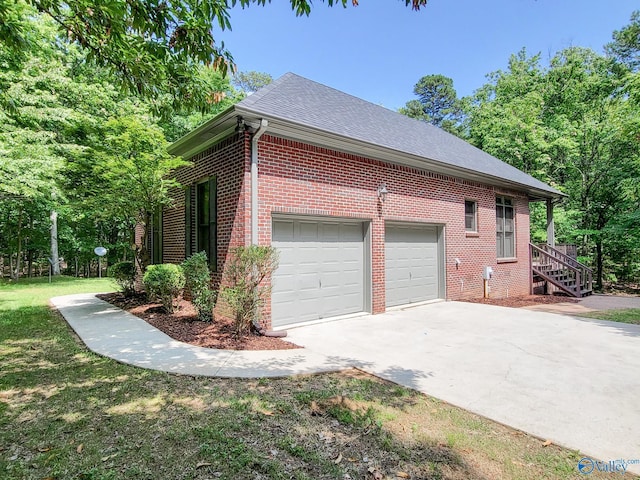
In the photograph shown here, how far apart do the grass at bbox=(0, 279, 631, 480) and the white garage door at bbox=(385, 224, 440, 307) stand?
4942 mm

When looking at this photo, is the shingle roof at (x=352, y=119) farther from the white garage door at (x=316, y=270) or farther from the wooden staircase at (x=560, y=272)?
the wooden staircase at (x=560, y=272)

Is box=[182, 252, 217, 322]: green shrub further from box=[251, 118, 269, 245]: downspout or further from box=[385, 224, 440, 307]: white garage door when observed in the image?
box=[385, 224, 440, 307]: white garage door

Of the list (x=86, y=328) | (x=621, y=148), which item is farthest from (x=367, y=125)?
(x=621, y=148)

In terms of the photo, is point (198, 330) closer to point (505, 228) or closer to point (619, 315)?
point (619, 315)

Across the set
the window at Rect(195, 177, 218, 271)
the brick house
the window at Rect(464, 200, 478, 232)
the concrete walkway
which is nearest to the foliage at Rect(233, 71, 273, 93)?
the brick house

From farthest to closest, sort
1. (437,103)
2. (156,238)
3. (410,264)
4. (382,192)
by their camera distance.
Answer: (437,103), (156,238), (410,264), (382,192)

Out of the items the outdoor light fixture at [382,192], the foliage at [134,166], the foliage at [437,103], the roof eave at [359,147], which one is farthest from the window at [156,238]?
the foliage at [437,103]

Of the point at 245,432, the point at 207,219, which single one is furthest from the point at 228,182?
the point at 245,432

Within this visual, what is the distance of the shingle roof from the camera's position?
6.99 metres

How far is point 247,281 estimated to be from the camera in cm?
606

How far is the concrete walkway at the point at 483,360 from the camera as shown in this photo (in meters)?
3.28

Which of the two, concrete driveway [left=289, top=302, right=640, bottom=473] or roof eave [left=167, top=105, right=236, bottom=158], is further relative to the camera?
roof eave [left=167, top=105, right=236, bottom=158]

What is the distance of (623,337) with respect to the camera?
6.27 m

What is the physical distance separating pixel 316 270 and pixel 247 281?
184 centimetres
